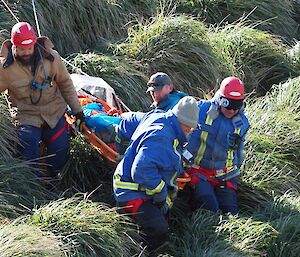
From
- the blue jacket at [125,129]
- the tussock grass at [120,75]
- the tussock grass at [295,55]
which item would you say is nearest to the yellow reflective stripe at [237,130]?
the blue jacket at [125,129]

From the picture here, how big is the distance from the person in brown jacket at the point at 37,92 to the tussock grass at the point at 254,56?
3597mm

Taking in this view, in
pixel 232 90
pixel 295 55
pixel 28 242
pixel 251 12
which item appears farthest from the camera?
pixel 251 12

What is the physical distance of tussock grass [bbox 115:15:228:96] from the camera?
928 centimetres

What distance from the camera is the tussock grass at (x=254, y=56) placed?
33.1 feet

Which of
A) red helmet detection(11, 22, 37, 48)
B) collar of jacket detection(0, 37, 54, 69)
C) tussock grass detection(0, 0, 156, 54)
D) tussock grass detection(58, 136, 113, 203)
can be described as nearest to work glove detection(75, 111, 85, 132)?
tussock grass detection(58, 136, 113, 203)

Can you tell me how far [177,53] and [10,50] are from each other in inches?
126

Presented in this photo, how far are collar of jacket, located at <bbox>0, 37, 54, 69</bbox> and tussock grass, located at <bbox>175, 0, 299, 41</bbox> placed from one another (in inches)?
171

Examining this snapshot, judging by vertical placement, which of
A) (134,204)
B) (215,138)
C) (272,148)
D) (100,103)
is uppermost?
(100,103)

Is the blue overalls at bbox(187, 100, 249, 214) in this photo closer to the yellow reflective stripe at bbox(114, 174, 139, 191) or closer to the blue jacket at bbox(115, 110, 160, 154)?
the blue jacket at bbox(115, 110, 160, 154)

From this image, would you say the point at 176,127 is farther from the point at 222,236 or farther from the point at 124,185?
Result: the point at 222,236

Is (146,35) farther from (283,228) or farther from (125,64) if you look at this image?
(283,228)

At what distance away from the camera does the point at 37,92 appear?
6734 millimetres

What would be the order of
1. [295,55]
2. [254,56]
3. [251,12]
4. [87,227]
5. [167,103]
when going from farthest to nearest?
[251,12] → [295,55] → [254,56] → [167,103] → [87,227]

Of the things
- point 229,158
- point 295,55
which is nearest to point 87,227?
point 229,158
